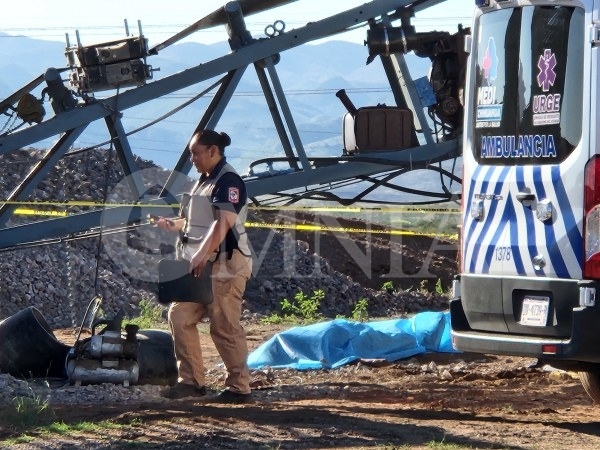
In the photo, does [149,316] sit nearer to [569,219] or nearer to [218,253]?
[218,253]

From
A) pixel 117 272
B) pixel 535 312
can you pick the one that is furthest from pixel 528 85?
pixel 117 272

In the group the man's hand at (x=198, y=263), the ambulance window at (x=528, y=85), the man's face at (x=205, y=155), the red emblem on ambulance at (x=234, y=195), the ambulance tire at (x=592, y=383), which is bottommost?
the ambulance tire at (x=592, y=383)

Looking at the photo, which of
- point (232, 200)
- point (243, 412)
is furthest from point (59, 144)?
point (243, 412)

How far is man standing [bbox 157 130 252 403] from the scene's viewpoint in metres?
9.58

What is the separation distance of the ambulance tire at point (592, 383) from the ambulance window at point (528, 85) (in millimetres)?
1814

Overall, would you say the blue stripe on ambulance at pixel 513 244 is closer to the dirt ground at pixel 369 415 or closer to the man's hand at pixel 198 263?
the dirt ground at pixel 369 415

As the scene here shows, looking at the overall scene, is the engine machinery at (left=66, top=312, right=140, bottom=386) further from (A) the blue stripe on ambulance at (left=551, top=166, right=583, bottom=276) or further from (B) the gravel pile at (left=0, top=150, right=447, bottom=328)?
(B) the gravel pile at (left=0, top=150, right=447, bottom=328)

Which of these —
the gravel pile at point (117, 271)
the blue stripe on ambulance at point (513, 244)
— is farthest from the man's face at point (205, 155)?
the gravel pile at point (117, 271)

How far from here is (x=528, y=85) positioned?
8.38 meters

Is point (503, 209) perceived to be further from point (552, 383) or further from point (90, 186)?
point (90, 186)

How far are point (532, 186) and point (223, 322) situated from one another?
2669 mm

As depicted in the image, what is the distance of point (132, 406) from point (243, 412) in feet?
2.90

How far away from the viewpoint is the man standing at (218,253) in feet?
31.4

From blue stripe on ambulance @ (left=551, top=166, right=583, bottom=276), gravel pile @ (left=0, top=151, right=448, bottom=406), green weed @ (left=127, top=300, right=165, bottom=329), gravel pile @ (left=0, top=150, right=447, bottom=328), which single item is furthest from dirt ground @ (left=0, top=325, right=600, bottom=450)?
gravel pile @ (left=0, top=150, right=447, bottom=328)
